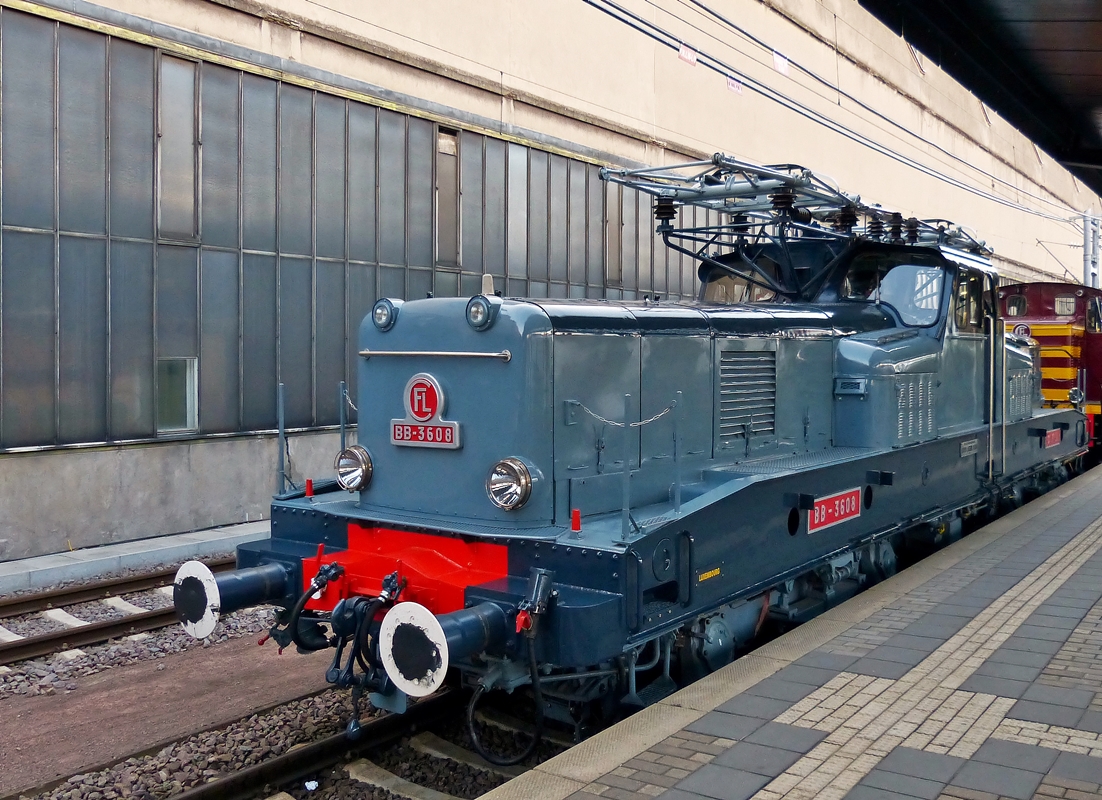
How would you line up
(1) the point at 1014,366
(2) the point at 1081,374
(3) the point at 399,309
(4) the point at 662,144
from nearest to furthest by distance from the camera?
(3) the point at 399,309 < (1) the point at 1014,366 < (2) the point at 1081,374 < (4) the point at 662,144

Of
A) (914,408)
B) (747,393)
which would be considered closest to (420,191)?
(914,408)

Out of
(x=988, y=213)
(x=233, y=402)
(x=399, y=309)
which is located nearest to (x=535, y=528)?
(x=399, y=309)

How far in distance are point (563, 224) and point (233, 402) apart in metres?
7.53

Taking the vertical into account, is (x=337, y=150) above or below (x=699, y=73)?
below

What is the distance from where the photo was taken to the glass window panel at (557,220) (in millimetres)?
16906

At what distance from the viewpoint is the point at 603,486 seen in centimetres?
501

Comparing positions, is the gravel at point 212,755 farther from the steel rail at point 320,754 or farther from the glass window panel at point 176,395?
the glass window panel at point 176,395

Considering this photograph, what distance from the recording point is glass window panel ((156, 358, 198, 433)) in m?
11.3

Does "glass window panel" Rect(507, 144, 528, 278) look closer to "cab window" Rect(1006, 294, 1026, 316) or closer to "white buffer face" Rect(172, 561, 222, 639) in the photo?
"cab window" Rect(1006, 294, 1026, 316)

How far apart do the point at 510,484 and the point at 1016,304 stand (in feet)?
47.7

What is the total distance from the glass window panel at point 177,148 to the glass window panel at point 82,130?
71 cm

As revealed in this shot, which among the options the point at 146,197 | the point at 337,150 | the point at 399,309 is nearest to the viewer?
the point at 399,309

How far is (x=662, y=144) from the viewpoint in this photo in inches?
758

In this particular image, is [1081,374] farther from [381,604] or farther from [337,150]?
[381,604]
